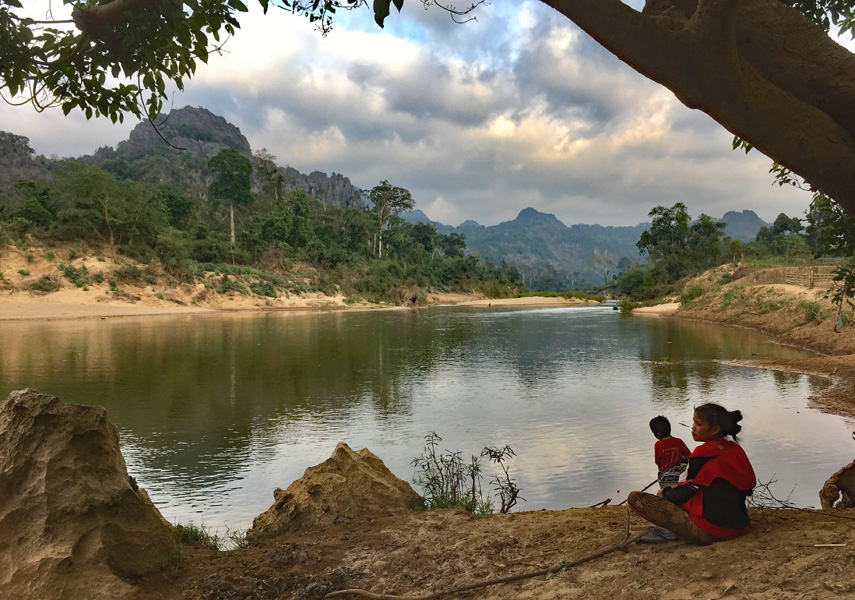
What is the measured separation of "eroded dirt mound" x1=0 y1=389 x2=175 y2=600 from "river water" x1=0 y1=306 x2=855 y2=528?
7.31 ft

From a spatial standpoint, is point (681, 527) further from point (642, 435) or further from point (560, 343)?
point (560, 343)

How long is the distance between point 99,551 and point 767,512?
454 cm

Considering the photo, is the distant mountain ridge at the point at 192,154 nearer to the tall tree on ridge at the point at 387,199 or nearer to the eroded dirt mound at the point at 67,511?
the tall tree on ridge at the point at 387,199

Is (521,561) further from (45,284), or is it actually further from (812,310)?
(45,284)

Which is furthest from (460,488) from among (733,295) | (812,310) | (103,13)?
(733,295)

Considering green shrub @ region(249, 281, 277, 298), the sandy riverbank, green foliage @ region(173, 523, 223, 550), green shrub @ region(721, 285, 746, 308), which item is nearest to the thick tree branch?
green foliage @ region(173, 523, 223, 550)

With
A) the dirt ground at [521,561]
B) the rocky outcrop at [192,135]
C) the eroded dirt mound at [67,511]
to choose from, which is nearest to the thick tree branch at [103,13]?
the eroded dirt mound at [67,511]

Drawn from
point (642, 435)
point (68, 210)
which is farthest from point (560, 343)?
point (68, 210)

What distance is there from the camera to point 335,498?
4.99 metres

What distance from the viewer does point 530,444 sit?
8.66m

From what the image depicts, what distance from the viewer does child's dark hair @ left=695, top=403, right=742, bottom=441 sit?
3.27 metres

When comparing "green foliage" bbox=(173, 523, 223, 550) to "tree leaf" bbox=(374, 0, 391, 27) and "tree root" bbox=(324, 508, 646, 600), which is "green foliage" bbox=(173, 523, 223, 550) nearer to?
"tree root" bbox=(324, 508, 646, 600)

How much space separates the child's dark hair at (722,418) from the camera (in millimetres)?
3270

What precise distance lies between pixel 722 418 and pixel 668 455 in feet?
2.69
